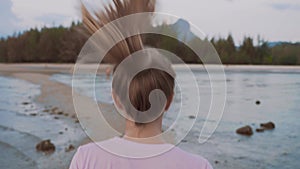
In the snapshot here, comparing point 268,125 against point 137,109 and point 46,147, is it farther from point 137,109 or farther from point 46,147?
point 137,109

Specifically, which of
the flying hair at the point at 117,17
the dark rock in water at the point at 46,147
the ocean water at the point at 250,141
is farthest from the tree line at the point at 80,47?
the dark rock in water at the point at 46,147

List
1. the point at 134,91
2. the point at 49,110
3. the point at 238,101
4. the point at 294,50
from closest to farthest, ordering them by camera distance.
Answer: the point at 134,91 → the point at 49,110 → the point at 238,101 → the point at 294,50

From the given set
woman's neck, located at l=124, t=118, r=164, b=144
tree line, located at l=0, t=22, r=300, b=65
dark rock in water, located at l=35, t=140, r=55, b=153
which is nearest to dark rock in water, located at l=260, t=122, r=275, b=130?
tree line, located at l=0, t=22, r=300, b=65

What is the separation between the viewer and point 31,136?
426 centimetres

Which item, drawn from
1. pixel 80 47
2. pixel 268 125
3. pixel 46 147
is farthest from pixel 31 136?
pixel 80 47

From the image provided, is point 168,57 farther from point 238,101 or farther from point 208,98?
point 238,101

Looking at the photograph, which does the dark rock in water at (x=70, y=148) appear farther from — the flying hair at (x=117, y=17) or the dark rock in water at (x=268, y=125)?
the flying hair at (x=117, y=17)

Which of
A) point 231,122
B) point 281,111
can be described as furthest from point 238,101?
point 231,122

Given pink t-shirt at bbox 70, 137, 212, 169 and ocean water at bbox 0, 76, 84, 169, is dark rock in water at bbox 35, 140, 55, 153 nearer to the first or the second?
ocean water at bbox 0, 76, 84, 169

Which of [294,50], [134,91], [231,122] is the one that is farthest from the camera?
[294,50]

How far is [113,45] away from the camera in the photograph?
0.74 m

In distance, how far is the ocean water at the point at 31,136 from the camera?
3.18 m

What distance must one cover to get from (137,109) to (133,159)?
0.33ft

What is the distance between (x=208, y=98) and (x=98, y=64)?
0.24 meters
